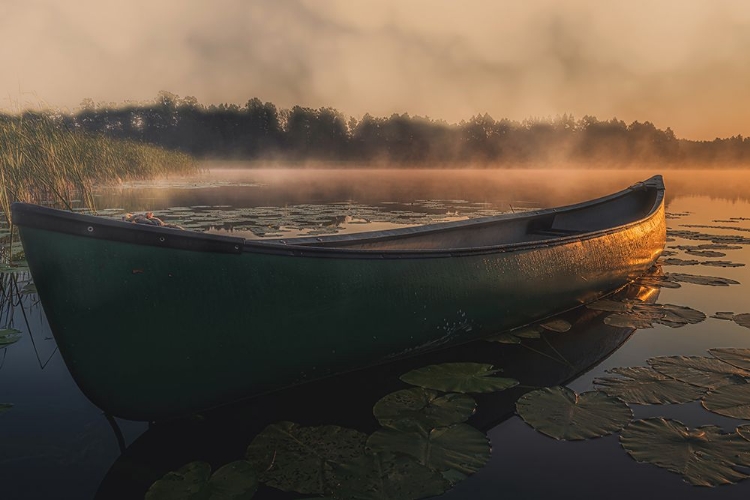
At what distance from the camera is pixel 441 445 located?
2469mm

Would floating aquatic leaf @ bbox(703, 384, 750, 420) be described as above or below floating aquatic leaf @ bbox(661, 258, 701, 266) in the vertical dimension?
below

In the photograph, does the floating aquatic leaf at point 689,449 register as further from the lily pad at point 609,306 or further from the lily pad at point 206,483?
the lily pad at point 609,306

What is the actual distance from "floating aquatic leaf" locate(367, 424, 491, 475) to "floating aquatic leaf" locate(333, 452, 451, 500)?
0.07 meters

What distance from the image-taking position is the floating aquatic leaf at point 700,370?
10.7 ft

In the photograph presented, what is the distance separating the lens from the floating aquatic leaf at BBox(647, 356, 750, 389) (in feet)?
10.7

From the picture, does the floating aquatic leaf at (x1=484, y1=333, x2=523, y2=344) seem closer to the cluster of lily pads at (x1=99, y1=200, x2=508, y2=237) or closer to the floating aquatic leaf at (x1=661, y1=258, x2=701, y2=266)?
the floating aquatic leaf at (x1=661, y1=258, x2=701, y2=266)

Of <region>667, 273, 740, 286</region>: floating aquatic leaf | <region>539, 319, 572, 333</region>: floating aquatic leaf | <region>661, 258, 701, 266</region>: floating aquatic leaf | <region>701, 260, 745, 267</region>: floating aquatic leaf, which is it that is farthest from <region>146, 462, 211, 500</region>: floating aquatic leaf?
<region>701, 260, 745, 267</region>: floating aquatic leaf

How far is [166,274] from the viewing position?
8.11 feet

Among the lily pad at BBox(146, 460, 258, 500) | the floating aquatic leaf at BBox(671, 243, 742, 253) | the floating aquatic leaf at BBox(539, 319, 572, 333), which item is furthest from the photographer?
the floating aquatic leaf at BBox(671, 243, 742, 253)

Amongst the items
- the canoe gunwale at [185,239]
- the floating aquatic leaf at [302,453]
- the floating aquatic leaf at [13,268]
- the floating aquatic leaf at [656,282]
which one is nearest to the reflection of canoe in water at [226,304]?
the canoe gunwale at [185,239]

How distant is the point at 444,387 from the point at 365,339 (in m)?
Answer: 0.61

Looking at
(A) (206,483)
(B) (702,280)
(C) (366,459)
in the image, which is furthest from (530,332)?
(B) (702,280)

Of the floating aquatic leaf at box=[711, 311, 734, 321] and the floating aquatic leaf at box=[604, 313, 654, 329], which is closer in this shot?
the floating aquatic leaf at box=[604, 313, 654, 329]

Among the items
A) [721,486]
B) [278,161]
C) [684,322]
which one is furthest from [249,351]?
[278,161]
